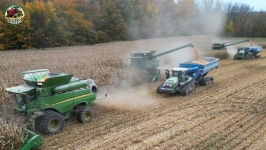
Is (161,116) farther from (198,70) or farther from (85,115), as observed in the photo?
(198,70)

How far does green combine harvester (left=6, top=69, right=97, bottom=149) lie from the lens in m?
6.32

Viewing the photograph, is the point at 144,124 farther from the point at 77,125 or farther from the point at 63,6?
the point at 63,6

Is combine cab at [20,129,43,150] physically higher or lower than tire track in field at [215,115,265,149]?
higher

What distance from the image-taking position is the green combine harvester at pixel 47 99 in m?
6.32

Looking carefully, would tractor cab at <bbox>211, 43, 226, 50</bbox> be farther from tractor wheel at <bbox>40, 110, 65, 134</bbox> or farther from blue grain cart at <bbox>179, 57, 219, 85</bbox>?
tractor wheel at <bbox>40, 110, 65, 134</bbox>

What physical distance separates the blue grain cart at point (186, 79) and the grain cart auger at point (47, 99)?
164 inches

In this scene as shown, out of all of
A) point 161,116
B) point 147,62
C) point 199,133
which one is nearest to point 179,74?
point 147,62

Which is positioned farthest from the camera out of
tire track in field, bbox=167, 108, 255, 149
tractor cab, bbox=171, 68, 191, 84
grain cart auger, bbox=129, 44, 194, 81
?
grain cart auger, bbox=129, 44, 194, 81

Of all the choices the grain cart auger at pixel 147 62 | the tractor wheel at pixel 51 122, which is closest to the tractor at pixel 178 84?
the grain cart auger at pixel 147 62

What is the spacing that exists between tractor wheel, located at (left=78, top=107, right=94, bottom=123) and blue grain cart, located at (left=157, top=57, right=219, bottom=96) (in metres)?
3.76

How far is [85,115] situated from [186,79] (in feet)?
17.0

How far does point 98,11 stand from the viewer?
23.1 meters

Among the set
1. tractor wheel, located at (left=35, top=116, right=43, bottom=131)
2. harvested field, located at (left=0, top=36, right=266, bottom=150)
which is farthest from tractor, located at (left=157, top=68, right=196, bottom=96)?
tractor wheel, located at (left=35, top=116, right=43, bottom=131)

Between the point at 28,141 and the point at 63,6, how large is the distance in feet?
85.5
